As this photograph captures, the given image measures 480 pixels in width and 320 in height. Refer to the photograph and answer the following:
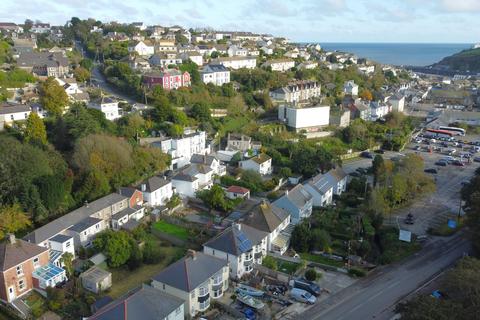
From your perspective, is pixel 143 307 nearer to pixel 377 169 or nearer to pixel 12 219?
pixel 12 219

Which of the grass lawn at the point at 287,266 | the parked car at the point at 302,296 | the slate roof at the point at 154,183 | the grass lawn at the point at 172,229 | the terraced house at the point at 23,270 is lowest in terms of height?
the grass lawn at the point at 287,266

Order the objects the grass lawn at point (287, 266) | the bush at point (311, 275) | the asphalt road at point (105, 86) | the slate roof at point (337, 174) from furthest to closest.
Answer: the asphalt road at point (105, 86) < the slate roof at point (337, 174) < the grass lawn at point (287, 266) < the bush at point (311, 275)

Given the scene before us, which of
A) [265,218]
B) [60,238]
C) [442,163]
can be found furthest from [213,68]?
[60,238]

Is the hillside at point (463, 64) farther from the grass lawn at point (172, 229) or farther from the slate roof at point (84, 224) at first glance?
the slate roof at point (84, 224)

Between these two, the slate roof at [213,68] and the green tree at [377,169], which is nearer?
the green tree at [377,169]

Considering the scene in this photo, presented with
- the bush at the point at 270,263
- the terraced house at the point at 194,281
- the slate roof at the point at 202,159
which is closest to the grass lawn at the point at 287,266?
the bush at the point at 270,263

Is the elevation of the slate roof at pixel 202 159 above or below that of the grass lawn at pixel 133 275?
above

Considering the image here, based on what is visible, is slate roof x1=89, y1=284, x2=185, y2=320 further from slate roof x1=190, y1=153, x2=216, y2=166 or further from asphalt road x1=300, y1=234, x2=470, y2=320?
slate roof x1=190, y1=153, x2=216, y2=166

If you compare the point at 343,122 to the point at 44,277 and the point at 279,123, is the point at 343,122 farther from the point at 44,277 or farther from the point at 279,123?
the point at 44,277
